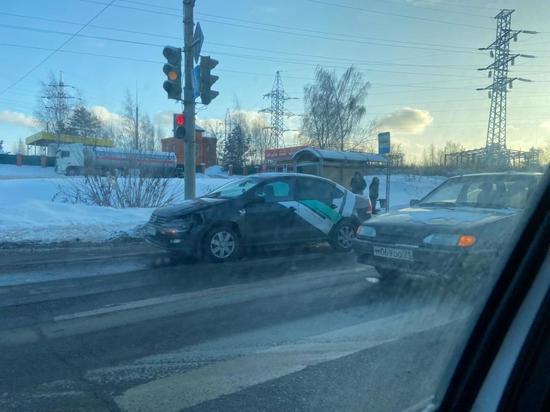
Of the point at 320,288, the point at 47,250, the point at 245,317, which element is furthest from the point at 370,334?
the point at 47,250

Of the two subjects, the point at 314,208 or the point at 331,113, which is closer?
the point at 314,208

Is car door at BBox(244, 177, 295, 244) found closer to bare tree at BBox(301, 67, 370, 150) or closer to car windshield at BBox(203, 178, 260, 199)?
car windshield at BBox(203, 178, 260, 199)

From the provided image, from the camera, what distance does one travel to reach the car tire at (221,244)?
8.26 m

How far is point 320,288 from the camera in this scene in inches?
257

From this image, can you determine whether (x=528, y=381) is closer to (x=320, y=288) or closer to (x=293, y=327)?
(x=293, y=327)

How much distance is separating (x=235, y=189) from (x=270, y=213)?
81 centimetres

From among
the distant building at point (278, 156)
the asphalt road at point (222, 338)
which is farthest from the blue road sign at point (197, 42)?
the distant building at point (278, 156)

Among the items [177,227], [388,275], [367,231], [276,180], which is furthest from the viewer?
[276,180]

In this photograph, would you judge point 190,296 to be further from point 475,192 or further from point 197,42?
point 197,42

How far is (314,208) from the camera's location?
943 cm

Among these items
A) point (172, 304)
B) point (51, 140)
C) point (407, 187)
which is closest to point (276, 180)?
point (172, 304)

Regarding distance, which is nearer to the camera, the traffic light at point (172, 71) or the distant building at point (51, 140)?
the traffic light at point (172, 71)

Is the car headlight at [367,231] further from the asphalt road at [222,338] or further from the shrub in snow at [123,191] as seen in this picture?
the shrub in snow at [123,191]

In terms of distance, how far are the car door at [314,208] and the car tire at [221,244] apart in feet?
4.26
